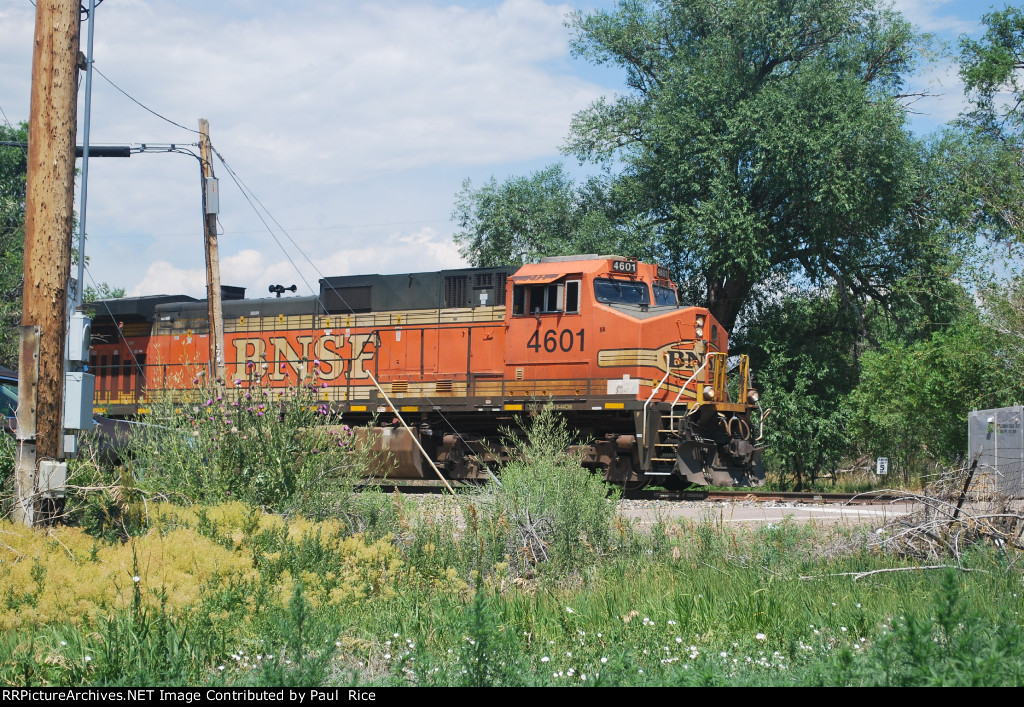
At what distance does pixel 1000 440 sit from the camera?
38.0 ft

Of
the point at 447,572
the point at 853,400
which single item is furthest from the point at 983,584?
the point at 853,400

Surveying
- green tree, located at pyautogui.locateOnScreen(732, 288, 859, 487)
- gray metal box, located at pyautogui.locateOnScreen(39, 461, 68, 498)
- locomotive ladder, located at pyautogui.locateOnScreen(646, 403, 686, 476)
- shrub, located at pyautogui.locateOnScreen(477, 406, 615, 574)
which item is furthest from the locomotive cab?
gray metal box, located at pyautogui.locateOnScreen(39, 461, 68, 498)

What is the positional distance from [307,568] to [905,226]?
69.3ft

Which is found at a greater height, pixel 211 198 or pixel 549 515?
pixel 211 198

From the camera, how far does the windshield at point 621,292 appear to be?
1648 cm

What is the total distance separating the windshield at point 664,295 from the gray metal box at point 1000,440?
6.15m

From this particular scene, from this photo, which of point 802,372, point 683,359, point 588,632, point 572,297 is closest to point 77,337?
point 588,632

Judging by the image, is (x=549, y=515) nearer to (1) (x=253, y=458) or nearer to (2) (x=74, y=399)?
(1) (x=253, y=458)

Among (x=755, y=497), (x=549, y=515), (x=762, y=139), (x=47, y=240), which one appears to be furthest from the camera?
(x=762, y=139)

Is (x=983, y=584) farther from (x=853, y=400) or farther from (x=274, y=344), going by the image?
(x=853, y=400)

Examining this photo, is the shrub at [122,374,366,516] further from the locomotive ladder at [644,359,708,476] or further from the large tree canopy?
the large tree canopy

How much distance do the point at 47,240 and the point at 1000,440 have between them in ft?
A: 36.6

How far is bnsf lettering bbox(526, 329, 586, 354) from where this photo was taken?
16.5m

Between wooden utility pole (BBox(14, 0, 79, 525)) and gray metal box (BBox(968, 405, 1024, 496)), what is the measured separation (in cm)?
915
